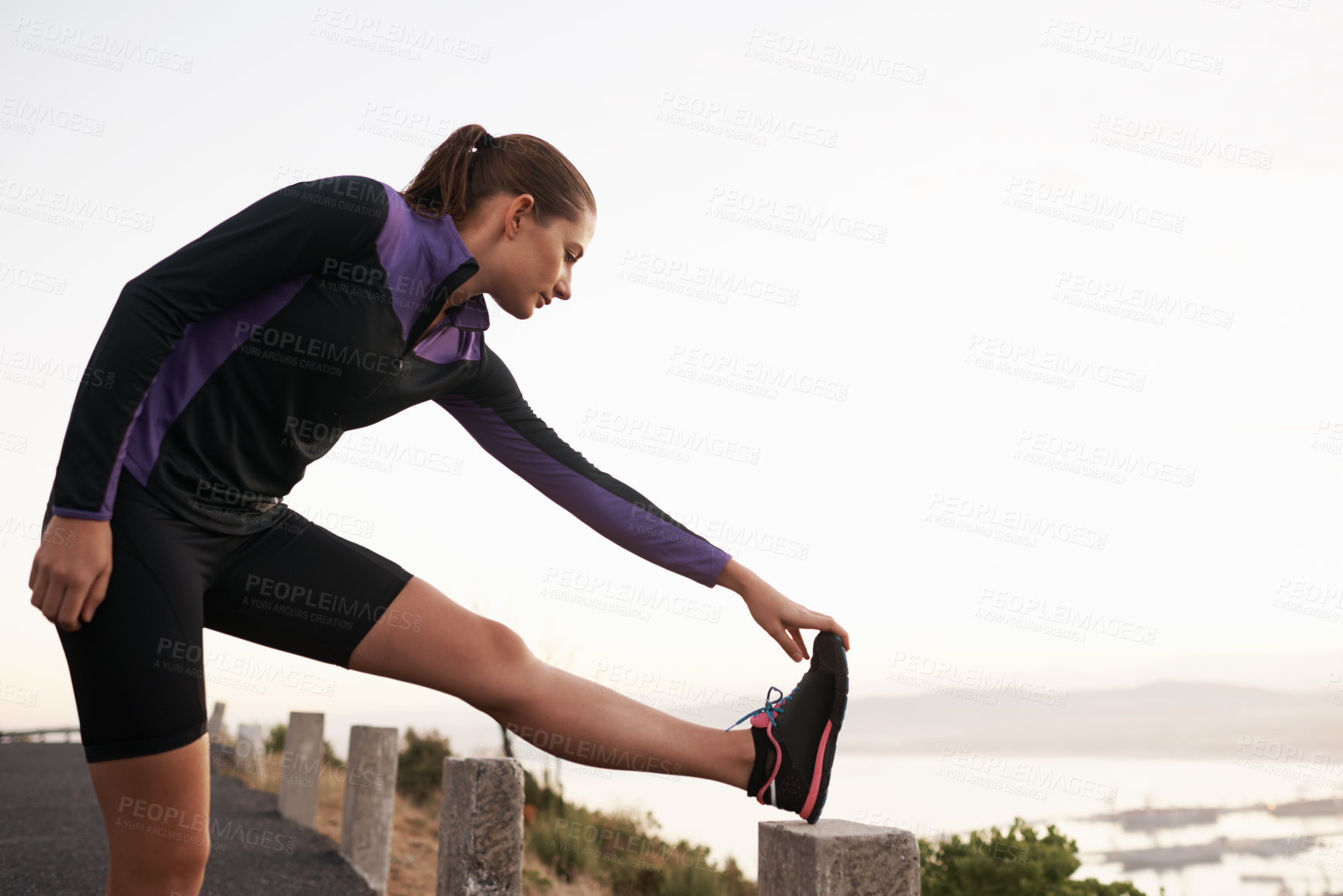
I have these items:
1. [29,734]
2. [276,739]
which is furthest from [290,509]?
[29,734]

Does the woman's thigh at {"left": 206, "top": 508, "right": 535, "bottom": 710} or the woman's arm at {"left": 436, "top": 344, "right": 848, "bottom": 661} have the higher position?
the woman's arm at {"left": 436, "top": 344, "right": 848, "bottom": 661}

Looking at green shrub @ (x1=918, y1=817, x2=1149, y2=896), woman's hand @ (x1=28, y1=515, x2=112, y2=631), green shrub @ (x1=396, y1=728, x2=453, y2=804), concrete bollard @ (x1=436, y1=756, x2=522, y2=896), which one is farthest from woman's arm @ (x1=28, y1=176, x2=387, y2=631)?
green shrub @ (x1=396, y1=728, x2=453, y2=804)

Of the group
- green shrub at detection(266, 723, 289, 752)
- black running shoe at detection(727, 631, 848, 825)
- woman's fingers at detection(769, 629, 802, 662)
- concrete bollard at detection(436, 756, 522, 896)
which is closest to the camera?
black running shoe at detection(727, 631, 848, 825)

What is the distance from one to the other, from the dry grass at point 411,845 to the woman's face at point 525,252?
216 inches

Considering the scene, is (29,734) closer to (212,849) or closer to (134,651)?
(212,849)

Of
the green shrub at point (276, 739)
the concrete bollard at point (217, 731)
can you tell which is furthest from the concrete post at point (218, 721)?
the green shrub at point (276, 739)

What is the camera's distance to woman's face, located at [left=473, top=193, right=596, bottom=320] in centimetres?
236

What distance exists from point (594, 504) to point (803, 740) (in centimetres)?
90

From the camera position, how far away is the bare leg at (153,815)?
199 cm

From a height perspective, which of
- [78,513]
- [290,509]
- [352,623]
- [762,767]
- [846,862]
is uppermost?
[290,509]

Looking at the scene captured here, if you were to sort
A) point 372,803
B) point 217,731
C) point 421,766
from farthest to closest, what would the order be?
1. point 217,731
2. point 421,766
3. point 372,803

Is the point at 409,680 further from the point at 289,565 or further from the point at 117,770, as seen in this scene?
the point at 117,770

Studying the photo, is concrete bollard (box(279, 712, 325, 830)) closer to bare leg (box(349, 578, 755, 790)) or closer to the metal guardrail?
bare leg (box(349, 578, 755, 790))

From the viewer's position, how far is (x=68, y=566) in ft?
6.15
